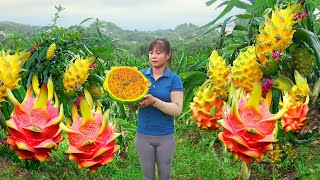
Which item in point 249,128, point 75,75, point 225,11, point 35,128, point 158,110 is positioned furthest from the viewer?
point 158,110

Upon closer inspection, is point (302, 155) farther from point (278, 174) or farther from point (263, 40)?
point (263, 40)

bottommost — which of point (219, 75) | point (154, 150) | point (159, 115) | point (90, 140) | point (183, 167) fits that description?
point (183, 167)

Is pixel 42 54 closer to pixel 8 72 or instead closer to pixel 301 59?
pixel 8 72

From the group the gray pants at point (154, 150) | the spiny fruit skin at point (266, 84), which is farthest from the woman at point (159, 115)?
the spiny fruit skin at point (266, 84)

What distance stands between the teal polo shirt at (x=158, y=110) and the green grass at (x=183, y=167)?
0.91 m

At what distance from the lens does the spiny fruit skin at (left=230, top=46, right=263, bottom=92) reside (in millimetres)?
673

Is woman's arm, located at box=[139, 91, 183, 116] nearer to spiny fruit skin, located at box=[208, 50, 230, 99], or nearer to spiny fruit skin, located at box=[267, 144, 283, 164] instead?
spiny fruit skin, located at box=[208, 50, 230, 99]

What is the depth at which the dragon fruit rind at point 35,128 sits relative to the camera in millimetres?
761

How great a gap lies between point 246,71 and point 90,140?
0.92ft

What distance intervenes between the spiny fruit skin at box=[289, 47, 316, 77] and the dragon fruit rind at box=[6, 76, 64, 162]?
1.33ft

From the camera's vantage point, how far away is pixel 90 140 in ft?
2.48

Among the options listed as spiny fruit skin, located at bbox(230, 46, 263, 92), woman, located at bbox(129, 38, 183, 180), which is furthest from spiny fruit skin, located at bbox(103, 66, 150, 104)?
woman, located at bbox(129, 38, 183, 180)

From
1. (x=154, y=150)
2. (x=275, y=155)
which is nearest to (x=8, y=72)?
(x=154, y=150)

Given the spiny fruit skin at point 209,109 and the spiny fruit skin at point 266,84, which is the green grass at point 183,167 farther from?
the spiny fruit skin at point 266,84
